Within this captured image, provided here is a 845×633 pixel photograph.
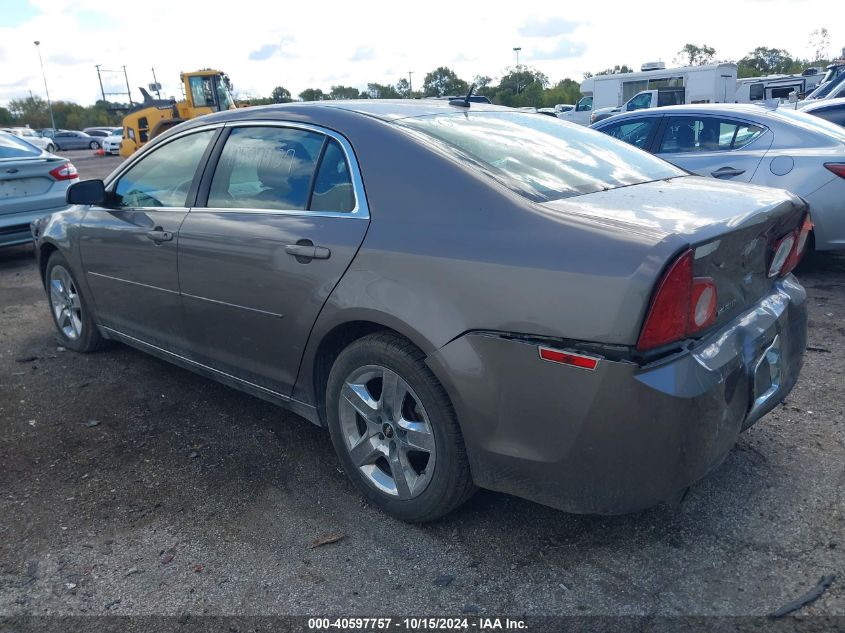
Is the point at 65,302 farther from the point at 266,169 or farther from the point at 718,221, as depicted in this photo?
the point at 718,221

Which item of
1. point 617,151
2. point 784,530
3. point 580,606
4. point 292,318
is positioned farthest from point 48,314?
point 784,530

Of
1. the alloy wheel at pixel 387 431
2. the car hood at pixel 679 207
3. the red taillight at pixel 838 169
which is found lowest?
the alloy wheel at pixel 387 431

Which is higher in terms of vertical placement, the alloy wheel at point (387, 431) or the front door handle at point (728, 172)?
the front door handle at point (728, 172)

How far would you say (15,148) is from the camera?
27.3 feet

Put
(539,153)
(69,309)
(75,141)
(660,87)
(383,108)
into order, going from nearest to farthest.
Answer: (539,153)
(383,108)
(69,309)
(660,87)
(75,141)

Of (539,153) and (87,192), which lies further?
(87,192)

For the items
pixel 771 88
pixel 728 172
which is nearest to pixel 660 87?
pixel 771 88

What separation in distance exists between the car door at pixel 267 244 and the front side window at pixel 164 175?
0.64 feet

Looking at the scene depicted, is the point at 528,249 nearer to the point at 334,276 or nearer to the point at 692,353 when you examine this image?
the point at 692,353

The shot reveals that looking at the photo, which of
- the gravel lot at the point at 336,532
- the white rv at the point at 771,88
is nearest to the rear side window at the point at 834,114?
the gravel lot at the point at 336,532

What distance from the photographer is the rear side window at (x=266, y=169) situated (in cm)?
317

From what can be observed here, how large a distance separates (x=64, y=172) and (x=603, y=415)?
26.8 feet

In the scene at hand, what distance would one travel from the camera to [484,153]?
2.91m

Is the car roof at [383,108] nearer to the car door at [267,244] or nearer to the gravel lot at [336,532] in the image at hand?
the car door at [267,244]
